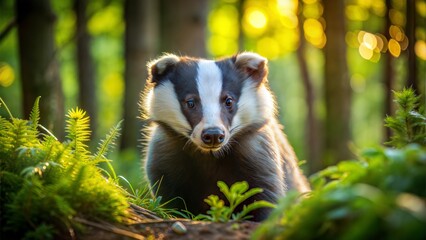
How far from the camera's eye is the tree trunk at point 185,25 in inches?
443

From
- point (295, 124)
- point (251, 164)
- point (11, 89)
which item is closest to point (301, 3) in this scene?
point (251, 164)

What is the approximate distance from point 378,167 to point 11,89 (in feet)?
74.5

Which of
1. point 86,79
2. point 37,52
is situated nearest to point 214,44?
point 86,79

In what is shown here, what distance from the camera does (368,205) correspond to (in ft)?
7.34

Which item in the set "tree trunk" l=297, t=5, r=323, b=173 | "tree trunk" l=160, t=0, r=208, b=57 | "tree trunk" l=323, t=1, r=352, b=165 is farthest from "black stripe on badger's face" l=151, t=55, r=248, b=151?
"tree trunk" l=297, t=5, r=323, b=173

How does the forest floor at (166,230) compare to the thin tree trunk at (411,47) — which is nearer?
the forest floor at (166,230)

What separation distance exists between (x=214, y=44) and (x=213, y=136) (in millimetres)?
18682

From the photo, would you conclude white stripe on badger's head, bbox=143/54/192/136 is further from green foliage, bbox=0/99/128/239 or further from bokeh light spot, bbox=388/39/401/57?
bokeh light spot, bbox=388/39/401/57

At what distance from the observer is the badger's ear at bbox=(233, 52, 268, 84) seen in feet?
19.7

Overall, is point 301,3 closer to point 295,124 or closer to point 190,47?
point 190,47

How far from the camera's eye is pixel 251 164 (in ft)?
Result: 17.4

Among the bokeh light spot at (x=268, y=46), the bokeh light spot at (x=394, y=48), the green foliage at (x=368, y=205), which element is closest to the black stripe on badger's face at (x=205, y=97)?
the green foliage at (x=368, y=205)

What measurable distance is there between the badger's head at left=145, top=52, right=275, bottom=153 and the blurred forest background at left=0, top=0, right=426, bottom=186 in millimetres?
1117

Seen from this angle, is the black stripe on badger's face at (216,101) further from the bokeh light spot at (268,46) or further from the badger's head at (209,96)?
the bokeh light spot at (268,46)
